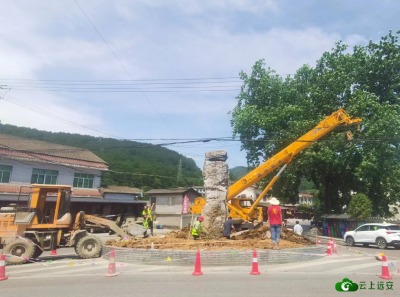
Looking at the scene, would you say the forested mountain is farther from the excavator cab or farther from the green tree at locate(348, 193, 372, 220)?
the excavator cab

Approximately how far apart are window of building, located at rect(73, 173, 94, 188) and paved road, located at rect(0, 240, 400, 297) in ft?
68.2

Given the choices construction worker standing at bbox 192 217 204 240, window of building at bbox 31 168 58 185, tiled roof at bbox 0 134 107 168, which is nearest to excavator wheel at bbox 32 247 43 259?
construction worker standing at bbox 192 217 204 240

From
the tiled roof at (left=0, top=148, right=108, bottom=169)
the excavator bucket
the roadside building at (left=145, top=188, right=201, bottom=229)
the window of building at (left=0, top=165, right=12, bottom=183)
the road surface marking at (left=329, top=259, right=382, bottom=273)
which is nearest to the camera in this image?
the road surface marking at (left=329, top=259, right=382, bottom=273)

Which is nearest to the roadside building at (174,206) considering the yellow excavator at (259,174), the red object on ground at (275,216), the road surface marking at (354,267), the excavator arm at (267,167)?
the yellow excavator at (259,174)

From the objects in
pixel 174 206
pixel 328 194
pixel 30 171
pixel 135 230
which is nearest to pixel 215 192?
pixel 135 230

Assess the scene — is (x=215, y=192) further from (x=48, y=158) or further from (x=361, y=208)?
(x=48, y=158)

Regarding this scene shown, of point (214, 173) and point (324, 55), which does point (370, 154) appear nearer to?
point (324, 55)

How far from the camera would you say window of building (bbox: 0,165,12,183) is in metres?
25.6

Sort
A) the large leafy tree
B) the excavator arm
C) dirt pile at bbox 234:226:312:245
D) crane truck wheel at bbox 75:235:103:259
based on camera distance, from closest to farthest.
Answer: crane truck wheel at bbox 75:235:103:259 → dirt pile at bbox 234:226:312:245 → the excavator arm → the large leafy tree

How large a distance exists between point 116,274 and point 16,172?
74.8ft

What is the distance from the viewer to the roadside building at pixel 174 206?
33.1m

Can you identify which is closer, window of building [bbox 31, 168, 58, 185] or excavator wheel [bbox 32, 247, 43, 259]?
excavator wheel [bbox 32, 247, 43, 259]

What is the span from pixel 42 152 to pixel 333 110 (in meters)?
25.9

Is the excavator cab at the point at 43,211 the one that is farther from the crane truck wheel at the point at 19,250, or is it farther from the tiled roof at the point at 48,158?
the tiled roof at the point at 48,158
